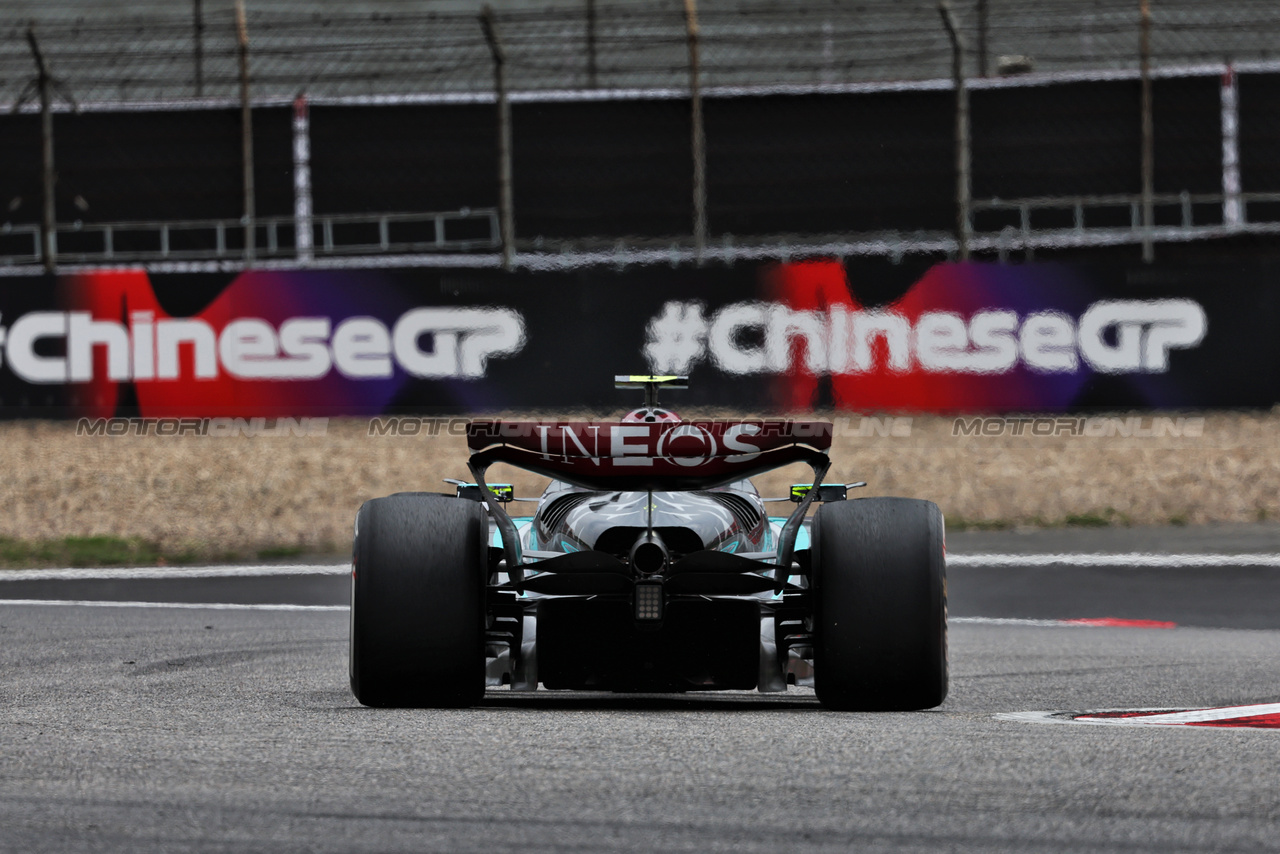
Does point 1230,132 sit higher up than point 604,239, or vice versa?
point 1230,132

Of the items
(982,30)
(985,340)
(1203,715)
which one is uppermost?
(982,30)

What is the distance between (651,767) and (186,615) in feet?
21.7

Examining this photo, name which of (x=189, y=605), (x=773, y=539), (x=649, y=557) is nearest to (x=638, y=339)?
(x=189, y=605)

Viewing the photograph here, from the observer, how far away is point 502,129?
17750 mm

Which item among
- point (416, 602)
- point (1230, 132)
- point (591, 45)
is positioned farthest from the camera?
point (1230, 132)

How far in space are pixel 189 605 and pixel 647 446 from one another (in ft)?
21.0

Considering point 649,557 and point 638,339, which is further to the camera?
point 638,339

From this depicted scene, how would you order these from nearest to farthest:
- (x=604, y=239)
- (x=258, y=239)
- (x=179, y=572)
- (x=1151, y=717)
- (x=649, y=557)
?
(x=649, y=557) → (x=1151, y=717) → (x=179, y=572) → (x=604, y=239) → (x=258, y=239)

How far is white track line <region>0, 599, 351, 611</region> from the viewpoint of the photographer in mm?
11078

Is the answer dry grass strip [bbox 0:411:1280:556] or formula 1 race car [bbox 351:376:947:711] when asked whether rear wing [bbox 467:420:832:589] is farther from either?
dry grass strip [bbox 0:411:1280:556]

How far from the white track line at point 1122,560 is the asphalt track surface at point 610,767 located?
186 inches

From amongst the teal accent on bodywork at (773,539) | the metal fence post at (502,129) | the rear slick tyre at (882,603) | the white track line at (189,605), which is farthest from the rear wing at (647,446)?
the metal fence post at (502,129)

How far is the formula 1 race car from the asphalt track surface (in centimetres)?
15

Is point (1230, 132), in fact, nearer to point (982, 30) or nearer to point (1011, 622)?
point (982, 30)
